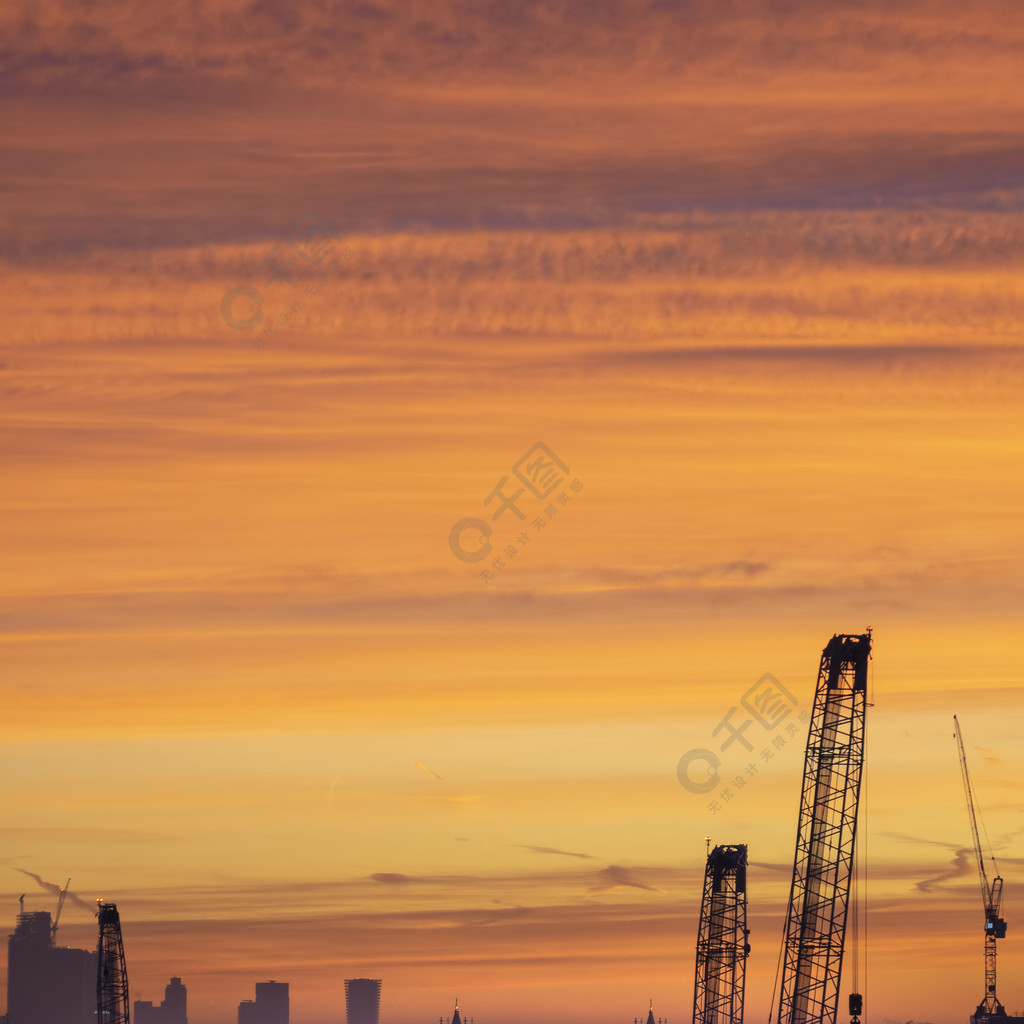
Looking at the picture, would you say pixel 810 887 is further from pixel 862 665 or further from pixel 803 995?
pixel 862 665

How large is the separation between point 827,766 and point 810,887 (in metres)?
12.9

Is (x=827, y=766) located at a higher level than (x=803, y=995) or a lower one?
higher

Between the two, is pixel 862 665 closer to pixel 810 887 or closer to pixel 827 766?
pixel 827 766

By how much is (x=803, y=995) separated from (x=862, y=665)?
32348mm

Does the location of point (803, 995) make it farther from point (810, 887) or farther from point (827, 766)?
point (827, 766)

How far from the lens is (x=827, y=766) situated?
193m

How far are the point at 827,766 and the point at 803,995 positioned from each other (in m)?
21.7

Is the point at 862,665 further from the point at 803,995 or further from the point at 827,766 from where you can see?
the point at 803,995

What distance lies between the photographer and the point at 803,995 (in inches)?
7736

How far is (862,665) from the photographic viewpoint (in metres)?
187

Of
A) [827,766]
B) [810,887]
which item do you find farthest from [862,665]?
[810,887]

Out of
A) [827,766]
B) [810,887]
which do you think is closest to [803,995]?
[810,887]

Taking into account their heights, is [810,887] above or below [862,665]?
below

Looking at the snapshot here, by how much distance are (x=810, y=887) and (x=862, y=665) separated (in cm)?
2404
